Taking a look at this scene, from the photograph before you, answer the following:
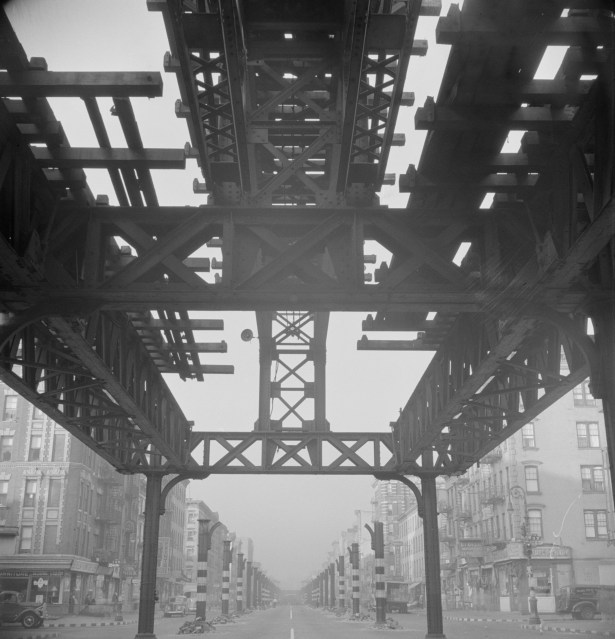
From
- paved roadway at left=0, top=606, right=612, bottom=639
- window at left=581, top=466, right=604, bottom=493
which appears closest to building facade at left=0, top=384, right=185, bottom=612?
paved roadway at left=0, top=606, right=612, bottom=639

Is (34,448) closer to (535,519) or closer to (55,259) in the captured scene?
(535,519)

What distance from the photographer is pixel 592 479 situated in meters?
63.2

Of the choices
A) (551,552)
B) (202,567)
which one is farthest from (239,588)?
(202,567)

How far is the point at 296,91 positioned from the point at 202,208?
2.09 metres

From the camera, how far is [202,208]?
947cm

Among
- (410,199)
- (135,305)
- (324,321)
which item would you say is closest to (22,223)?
(135,305)

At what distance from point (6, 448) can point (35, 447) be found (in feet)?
7.60

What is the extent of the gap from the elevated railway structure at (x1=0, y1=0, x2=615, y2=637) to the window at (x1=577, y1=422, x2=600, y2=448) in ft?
180

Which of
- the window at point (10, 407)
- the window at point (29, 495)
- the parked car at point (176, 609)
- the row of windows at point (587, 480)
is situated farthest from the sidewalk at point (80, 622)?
the row of windows at point (587, 480)

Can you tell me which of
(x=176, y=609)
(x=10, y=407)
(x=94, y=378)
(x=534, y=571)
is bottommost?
(x=176, y=609)

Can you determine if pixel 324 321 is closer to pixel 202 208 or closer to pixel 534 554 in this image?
pixel 202 208

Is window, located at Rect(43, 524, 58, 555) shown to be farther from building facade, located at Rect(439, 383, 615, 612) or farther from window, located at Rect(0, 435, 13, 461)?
building facade, located at Rect(439, 383, 615, 612)

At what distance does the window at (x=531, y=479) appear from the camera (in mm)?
62750

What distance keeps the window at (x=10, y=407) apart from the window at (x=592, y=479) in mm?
45287
